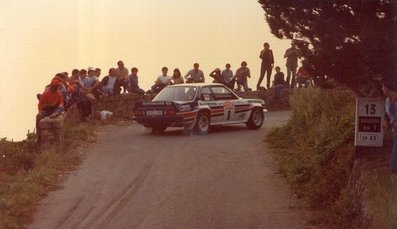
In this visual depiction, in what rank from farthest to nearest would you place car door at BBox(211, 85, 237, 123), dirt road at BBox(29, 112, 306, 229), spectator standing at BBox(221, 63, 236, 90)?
spectator standing at BBox(221, 63, 236, 90)
car door at BBox(211, 85, 237, 123)
dirt road at BBox(29, 112, 306, 229)

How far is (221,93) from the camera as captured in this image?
25266 millimetres

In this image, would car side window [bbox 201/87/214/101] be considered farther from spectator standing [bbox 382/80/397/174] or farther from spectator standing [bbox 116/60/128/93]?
spectator standing [bbox 382/80/397/174]

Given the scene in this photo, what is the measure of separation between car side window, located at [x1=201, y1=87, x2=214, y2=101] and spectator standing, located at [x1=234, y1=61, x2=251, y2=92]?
7978 mm

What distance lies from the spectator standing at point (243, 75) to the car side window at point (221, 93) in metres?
7.10

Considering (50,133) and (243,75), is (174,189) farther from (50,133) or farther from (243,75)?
(243,75)

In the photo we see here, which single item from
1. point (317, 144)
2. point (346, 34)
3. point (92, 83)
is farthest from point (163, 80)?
point (346, 34)

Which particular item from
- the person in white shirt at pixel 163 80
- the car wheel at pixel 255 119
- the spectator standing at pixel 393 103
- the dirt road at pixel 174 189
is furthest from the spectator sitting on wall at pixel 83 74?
the spectator standing at pixel 393 103

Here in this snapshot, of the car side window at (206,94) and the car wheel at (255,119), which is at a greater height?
the car side window at (206,94)

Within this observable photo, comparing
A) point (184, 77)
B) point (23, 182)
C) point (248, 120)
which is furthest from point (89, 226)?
point (184, 77)

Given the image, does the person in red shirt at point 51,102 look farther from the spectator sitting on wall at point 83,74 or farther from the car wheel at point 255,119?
the car wheel at point 255,119

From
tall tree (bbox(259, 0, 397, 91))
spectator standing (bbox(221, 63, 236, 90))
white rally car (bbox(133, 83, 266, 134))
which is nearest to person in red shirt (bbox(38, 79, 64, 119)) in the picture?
white rally car (bbox(133, 83, 266, 134))

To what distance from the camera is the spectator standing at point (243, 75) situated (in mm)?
32719

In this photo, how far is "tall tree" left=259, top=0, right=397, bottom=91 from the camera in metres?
12.2

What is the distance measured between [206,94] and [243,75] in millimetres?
8380
